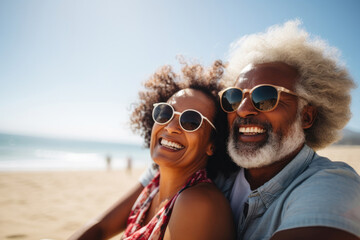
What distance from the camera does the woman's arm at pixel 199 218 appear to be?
1.62m

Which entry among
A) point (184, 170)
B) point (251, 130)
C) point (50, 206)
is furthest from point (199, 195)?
point (50, 206)

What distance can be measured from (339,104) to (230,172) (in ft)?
4.77

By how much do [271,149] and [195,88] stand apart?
1256mm

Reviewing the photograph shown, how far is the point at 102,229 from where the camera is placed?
2.60 meters

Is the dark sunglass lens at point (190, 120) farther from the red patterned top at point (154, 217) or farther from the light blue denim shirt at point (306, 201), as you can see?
the light blue denim shirt at point (306, 201)

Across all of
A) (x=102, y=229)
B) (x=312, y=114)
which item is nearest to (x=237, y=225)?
(x=312, y=114)

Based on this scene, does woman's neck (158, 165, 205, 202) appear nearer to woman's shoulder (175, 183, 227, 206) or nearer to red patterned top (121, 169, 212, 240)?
red patterned top (121, 169, 212, 240)

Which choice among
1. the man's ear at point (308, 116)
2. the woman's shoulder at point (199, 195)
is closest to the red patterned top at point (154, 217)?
the woman's shoulder at point (199, 195)

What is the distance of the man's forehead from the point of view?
2244 mm

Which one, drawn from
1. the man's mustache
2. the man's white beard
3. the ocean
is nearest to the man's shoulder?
the man's white beard

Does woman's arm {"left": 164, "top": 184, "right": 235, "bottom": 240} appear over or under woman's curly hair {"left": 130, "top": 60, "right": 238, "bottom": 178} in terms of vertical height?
under

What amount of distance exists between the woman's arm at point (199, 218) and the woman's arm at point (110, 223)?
129 cm

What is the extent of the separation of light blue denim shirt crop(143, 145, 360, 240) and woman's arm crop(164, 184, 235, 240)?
239 millimetres

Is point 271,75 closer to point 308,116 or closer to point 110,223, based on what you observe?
point 308,116
